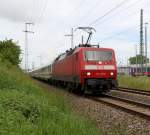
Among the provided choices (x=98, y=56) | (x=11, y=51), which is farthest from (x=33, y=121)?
(x=11, y=51)

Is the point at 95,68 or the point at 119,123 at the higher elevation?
the point at 95,68

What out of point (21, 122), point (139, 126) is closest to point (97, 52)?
point (139, 126)

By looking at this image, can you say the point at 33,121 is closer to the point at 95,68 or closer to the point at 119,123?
the point at 119,123

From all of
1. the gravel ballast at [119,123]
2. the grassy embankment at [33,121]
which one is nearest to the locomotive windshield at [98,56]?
the gravel ballast at [119,123]

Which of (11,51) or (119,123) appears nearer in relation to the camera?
(119,123)

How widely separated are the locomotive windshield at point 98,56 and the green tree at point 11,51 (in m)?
20.8

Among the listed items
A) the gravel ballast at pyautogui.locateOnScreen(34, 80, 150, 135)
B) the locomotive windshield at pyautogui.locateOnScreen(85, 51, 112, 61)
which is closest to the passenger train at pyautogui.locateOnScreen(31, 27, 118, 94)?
the locomotive windshield at pyautogui.locateOnScreen(85, 51, 112, 61)

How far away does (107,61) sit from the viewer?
2406cm

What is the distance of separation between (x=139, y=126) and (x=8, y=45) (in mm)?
35025

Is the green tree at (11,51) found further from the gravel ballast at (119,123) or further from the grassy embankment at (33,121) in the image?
the grassy embankment at (33,121)

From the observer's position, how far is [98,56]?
24.0 metres

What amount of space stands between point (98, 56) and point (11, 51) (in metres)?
Result: 22.2

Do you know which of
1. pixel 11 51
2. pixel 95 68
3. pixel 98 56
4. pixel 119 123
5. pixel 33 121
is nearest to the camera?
pixel 33 121

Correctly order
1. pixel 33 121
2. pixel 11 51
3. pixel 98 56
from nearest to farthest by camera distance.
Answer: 1. pixel 33 121
2. pixel 98 56
3. pixel 11 51
